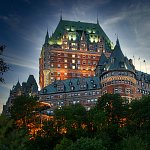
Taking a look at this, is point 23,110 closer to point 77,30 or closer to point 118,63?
point 118,63

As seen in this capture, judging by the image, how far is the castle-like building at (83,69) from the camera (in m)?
127

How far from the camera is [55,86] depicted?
140m

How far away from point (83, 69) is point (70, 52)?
10641mm

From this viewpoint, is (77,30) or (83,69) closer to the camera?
(83,69)

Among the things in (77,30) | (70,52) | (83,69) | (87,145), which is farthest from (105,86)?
(77,30)

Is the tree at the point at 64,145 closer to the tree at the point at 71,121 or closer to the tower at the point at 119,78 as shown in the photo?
the tree at the point at 71,121

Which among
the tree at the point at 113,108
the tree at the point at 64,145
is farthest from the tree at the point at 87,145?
the tree at the point at 113,108

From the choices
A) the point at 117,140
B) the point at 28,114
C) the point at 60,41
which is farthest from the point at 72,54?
the point at 117,140

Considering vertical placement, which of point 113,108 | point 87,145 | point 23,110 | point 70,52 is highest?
point 70,52

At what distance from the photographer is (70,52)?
182875 millimetres

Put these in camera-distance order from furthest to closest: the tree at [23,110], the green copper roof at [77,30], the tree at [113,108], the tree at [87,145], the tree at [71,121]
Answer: the green copper roof at [77,30] → the tree at [23,110] → the tree at [113,108] → the tree at [71,121] → the tree at [87,145]

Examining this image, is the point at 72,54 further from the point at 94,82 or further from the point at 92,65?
the point at 94,82

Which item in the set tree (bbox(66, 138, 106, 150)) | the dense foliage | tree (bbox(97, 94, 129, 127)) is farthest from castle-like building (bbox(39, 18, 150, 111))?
tree (bbox(66, 138, 106, 150))

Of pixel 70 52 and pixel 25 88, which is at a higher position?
pixel 70 52
